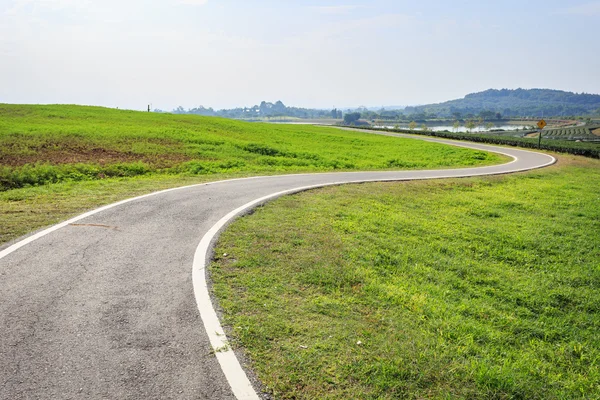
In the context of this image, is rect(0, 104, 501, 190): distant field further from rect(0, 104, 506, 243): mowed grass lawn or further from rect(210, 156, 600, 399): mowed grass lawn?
rect(210, 156, 600, 399): mowed grass lawn

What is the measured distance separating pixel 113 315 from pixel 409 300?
13.2 feet

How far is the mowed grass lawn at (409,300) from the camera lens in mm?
4094

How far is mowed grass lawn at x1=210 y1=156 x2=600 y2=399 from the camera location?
409 cm

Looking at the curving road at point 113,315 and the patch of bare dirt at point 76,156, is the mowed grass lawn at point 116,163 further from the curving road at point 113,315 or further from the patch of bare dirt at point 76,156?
the curving road at point 113,315

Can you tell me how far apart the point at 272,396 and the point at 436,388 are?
1572mm

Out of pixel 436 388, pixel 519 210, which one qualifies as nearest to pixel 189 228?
pixel 436 388

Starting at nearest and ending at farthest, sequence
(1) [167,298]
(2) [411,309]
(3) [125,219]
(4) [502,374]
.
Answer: (4) [502,374] < (1) [167,298] < (2) [411,309] < (3) [125,219]

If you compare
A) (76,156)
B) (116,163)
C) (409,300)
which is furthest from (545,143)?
(409,300)

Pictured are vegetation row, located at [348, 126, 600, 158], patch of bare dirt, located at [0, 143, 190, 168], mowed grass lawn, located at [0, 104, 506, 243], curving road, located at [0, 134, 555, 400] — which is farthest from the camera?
vegetation row, located at [348, 126, 600, 158]

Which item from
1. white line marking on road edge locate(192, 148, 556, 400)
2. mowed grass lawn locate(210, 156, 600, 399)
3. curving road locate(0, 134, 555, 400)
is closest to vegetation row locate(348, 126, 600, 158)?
mowed grass lawn locate(210, 156, 600, 399)

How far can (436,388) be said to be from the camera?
12.7ft

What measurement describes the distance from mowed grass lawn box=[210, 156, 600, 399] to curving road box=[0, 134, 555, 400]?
1.29 ft

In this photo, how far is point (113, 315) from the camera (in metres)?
4.80

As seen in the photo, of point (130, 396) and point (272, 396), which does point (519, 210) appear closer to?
point (272, 396)
